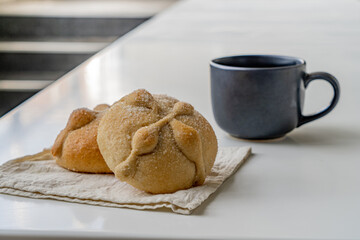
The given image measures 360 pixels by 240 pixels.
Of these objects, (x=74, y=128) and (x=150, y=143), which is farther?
(x=74, y=128)

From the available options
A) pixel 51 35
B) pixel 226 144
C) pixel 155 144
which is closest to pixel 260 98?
pixel 226 144

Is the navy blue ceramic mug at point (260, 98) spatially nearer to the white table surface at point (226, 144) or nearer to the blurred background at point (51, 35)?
the white table surface at point (226, 144)

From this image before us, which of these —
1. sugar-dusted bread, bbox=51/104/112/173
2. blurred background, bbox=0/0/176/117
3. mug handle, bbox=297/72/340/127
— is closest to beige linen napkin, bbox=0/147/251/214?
sugar-dusted bread, bbox=51/104/112/173

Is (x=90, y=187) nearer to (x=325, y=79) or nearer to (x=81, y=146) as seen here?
(x=81, y=146)

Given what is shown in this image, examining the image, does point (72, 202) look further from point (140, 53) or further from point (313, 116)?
point (140, 53)

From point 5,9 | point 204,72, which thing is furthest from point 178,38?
point 5,9

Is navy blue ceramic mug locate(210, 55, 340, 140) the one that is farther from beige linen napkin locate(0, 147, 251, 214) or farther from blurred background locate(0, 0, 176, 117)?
blurred background locate(0, 0, 176, 117)

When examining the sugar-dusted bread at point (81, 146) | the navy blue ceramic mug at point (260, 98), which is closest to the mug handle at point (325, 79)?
the navy blue ceramic mug at point (260, 98)
